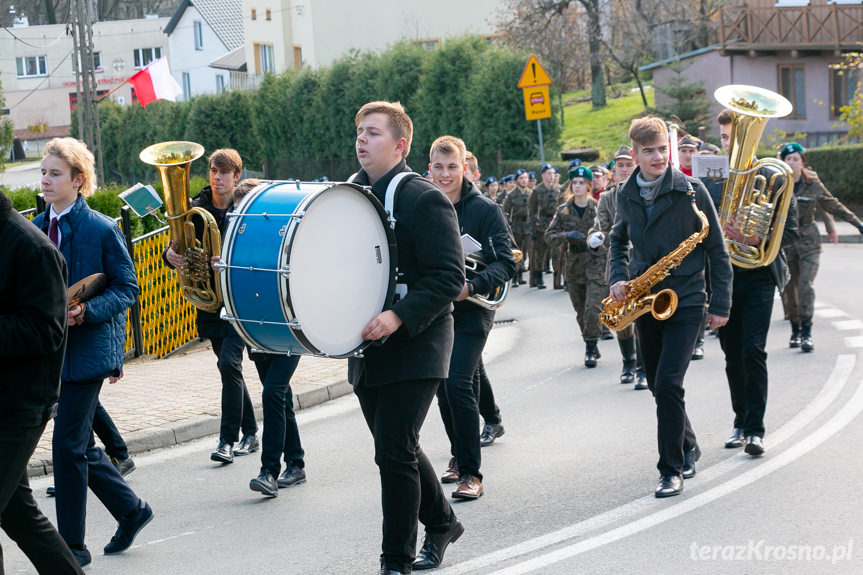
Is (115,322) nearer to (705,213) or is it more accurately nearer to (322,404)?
(705,213)

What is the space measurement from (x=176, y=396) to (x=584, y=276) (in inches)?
170

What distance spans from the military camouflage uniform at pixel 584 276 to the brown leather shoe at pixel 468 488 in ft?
16.6

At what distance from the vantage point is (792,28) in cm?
3641

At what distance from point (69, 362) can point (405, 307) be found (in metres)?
1.87

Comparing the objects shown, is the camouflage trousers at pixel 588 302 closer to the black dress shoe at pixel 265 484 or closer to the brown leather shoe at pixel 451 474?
the brown leather shoe at pixel 451 474

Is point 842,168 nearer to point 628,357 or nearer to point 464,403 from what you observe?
point 628,357

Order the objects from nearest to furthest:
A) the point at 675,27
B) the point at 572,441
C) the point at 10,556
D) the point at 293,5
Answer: the point at 10,556, the point at 572,441, the point at 675,27, the point at 293,5

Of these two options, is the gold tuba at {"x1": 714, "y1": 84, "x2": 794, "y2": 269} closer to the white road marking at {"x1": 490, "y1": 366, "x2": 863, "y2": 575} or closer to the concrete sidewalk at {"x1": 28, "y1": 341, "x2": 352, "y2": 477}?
the white road marking at {"x1": 490, "y1": 366, "x2": 863, "y2": 575}

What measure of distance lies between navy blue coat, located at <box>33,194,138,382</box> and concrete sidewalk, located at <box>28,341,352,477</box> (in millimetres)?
2639

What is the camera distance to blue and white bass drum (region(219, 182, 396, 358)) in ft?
16.2

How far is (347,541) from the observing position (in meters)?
6.16

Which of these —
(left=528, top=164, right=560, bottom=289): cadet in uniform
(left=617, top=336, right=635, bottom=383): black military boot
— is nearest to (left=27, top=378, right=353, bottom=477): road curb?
(left=617, top=336, right=635, bottom=383): black military boot

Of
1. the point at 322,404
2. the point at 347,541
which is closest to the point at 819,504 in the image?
the point at 347,541

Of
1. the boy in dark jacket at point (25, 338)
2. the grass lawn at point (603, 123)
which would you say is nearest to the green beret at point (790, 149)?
the boy in dark jacket at point (25, 338)
